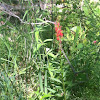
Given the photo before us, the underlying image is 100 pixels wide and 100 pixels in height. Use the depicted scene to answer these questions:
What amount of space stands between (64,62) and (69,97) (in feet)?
1.15

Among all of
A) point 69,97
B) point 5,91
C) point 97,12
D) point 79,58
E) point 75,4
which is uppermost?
point 75,4

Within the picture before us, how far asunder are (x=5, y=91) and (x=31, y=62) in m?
0.42

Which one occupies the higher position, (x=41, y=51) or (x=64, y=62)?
(x=41, y=51)

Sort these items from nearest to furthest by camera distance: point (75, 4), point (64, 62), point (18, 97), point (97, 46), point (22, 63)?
point (18, 97), point (97, 46), point (64, 62), point (22, 63), point (75, 4)

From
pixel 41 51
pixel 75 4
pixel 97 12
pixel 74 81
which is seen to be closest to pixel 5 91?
pixel 41 51

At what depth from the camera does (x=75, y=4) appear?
2.03m

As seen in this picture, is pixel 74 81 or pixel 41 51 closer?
pixel 74 81

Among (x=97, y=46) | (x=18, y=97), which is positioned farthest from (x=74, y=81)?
(x=18, y=97)

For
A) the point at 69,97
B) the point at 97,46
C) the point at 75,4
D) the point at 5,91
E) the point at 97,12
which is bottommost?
the point at 69,97

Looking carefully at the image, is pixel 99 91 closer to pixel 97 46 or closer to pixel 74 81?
pixel 74 81

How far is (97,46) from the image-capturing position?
146 cm

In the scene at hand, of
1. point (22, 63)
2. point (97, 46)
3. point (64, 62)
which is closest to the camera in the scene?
point (97, 46)

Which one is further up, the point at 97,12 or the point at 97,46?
the point at 97,12

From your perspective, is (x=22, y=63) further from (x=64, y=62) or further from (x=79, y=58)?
(x=79, y=58)
